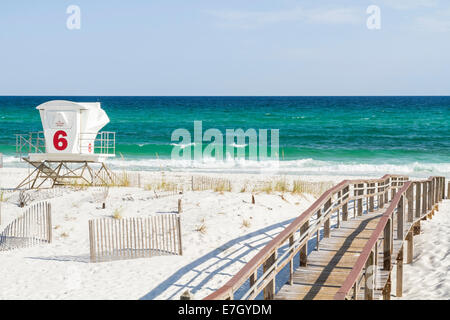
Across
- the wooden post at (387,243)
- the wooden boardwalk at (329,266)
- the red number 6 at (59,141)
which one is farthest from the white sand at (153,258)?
the red number 6 at (59,141)

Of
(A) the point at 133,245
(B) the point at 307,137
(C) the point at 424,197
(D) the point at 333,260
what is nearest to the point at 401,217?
(D) the point at 333,260

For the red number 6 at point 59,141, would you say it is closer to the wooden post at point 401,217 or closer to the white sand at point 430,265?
the white sand at point 430,265

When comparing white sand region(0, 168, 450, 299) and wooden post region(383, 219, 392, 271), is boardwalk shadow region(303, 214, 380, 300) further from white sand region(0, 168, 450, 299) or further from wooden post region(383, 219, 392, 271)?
white sand region(0, 168, 450, 299)

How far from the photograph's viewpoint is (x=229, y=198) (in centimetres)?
1859

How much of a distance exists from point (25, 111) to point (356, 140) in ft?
212

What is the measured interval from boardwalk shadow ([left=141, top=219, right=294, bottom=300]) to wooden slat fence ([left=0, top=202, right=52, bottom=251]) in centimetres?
474

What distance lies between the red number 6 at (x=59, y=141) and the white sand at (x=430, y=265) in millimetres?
15863

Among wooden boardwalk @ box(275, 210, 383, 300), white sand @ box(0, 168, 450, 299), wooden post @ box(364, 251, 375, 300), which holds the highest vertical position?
wooden post @ box(364, 251, 375, 300)

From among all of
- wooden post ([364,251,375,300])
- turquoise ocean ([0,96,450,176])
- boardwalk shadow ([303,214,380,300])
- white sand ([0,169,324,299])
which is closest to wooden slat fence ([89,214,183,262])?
white sand ([0,169,324,299])

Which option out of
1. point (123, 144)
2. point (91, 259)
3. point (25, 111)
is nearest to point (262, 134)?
point (123, 144)

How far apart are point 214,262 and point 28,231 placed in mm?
6016

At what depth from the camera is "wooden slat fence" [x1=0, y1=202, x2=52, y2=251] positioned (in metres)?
15.2

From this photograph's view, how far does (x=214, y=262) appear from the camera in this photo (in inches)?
522

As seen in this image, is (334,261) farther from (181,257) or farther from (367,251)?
(181,257)
